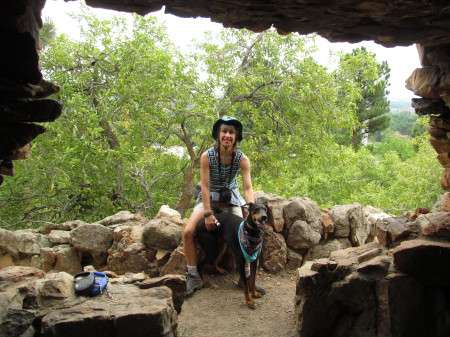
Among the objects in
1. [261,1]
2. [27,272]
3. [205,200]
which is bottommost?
[27,272]

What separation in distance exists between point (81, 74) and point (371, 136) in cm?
3503

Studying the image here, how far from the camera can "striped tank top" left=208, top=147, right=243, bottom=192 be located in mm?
5402

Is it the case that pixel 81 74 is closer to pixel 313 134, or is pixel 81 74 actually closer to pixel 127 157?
pixel 127 157

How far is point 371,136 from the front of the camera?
39281mm

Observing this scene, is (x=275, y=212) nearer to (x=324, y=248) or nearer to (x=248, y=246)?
(x=324, y=248)

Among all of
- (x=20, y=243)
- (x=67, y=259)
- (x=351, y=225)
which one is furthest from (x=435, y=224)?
(x=20, y=243)

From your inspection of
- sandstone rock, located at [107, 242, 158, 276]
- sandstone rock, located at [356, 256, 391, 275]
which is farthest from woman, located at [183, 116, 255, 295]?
sandstone rock, located at [356, 256, 391, 275]

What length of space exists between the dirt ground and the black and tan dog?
0.22 meters

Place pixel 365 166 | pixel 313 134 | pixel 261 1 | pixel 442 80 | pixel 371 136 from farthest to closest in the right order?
pixel 371 136 → pixel 365 166 → pixel 313 134 → pixel 442 80 → pixel 261 1

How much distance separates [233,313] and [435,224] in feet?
9.11

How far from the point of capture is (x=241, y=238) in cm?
505

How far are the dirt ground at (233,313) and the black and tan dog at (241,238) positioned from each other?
0.22 meters

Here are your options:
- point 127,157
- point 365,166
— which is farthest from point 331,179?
point 127,157

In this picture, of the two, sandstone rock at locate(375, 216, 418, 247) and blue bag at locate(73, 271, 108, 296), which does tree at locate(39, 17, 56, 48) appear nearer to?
blue bag at locate(73, 271, 108, 296)
